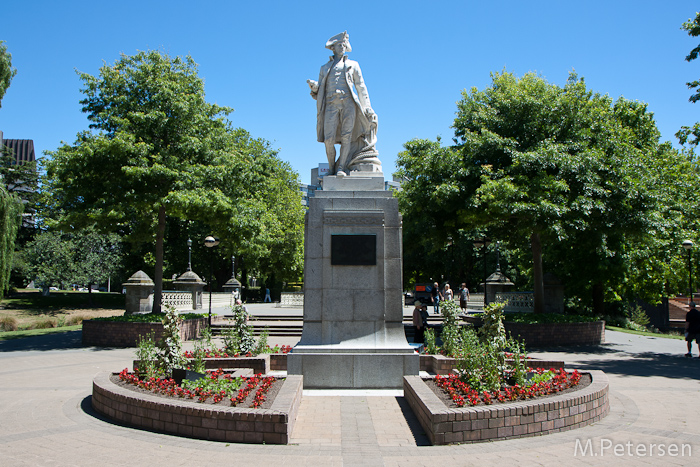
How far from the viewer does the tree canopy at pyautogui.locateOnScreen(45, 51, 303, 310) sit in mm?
15938

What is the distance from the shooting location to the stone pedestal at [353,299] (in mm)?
8531

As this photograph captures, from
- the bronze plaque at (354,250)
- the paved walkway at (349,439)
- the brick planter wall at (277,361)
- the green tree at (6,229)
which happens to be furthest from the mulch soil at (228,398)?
the green tree at (6,229)

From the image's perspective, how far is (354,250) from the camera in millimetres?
8875

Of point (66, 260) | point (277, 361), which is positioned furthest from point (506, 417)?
point (66, 260)

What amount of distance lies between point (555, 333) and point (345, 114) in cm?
1119

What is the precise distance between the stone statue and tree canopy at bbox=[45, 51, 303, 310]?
7.34 m

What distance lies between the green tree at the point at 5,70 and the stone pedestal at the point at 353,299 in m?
16.4

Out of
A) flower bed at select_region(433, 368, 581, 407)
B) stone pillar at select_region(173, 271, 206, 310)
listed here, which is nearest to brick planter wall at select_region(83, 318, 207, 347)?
flower bed at select_region(433, 368, 581, 407)

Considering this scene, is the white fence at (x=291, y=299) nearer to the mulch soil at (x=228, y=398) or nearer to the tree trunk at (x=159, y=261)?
the tree trunk at (x=159, y=261)

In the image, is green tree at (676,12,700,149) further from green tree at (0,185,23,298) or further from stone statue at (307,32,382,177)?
green tree at (0,185,23,298)

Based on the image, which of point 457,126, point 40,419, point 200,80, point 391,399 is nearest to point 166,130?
point 200,80

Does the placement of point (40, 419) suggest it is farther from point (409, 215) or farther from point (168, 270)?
point (168, 270)

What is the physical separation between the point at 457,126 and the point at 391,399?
14.0m

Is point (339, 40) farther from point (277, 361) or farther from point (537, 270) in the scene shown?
point (537, 270)
